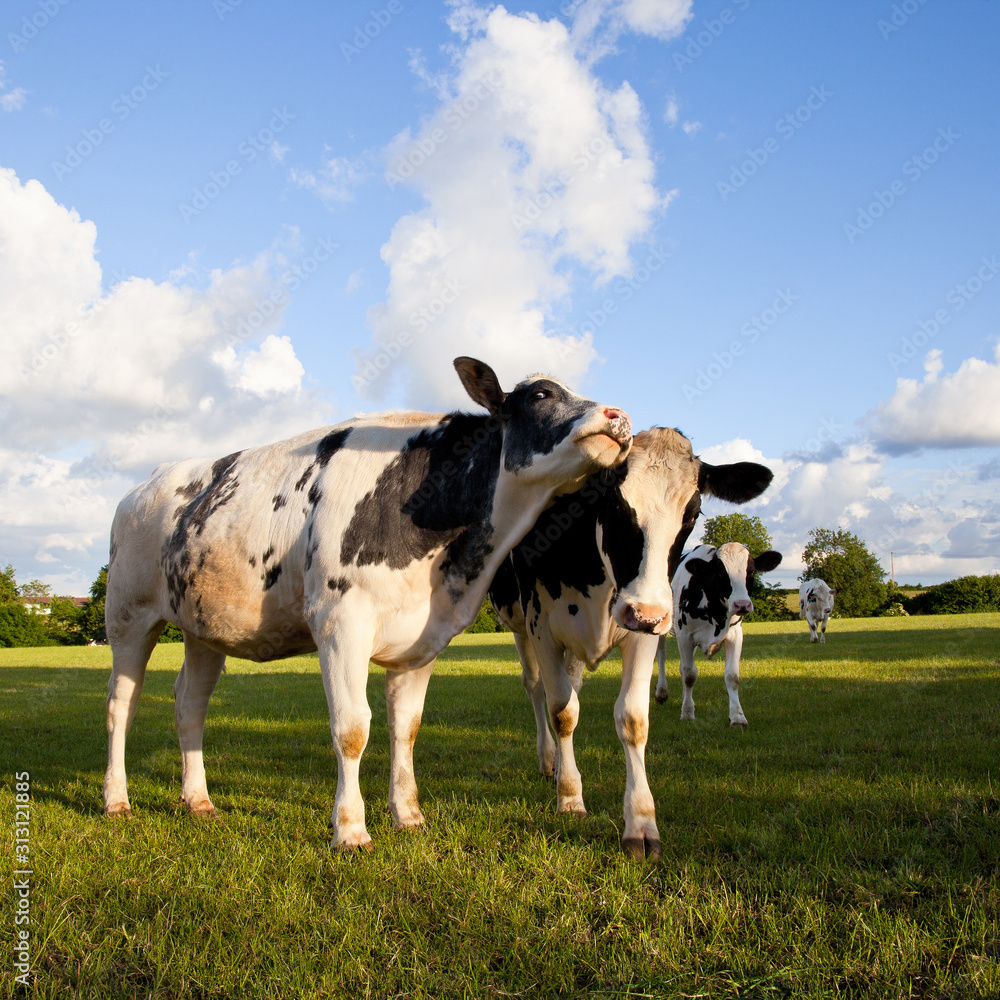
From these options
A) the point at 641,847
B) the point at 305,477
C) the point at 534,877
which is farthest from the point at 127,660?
the point at 641,847

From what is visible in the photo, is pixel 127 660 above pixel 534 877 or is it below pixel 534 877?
above

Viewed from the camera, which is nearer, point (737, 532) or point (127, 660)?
point (127, 660)

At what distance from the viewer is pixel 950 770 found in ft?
19.3

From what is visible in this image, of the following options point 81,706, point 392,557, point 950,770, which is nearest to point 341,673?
point 392,557

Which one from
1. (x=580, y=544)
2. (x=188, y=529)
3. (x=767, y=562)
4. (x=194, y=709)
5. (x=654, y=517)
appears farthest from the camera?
(x=767, y=562)

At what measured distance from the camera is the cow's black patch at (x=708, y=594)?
10719 mm

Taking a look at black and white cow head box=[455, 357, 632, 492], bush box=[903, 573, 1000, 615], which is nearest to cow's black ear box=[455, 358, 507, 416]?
black and white cow head box=[455, 357, 632, 492]

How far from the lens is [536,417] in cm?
471

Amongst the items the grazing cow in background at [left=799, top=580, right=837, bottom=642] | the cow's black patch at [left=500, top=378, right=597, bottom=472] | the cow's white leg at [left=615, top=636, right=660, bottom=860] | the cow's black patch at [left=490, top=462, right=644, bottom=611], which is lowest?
the grazing cow in background at [left=799, top=580, right=837, bottom=642]

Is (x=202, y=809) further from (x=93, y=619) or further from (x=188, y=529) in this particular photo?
(x=93, y=619)

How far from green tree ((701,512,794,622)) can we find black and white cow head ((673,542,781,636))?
54.0m

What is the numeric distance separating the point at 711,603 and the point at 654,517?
22.5 ft

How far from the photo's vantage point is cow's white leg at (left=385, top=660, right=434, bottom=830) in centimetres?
503

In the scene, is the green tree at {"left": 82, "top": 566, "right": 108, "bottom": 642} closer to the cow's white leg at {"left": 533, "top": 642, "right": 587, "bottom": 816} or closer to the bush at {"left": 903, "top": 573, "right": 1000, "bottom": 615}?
the cow's white leg at {"left": 533, "top": 642, "right": 587, "bottom": 816}
